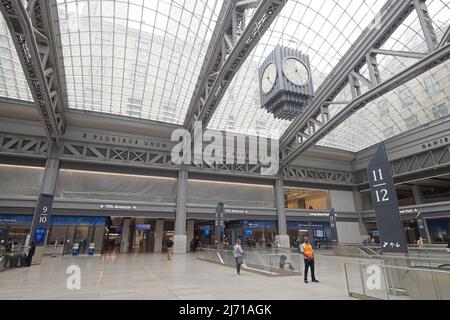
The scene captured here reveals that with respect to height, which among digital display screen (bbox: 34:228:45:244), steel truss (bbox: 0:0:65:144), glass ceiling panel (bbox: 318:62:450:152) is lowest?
digital display screen (bbox: 34:228:45:244)

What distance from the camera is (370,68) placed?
1842 centimetres

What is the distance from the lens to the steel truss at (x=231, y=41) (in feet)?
44.1

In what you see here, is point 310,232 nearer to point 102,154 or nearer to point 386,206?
point 102,154

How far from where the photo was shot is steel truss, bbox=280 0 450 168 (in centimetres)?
1451

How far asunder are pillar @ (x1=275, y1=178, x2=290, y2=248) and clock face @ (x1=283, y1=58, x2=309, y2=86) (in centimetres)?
1688

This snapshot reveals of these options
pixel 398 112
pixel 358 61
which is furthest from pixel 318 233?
pixel 358 61

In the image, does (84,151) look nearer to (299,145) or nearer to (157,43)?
(157,43)

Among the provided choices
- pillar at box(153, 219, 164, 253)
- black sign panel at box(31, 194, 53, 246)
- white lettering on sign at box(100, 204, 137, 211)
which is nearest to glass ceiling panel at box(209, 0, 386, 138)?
white lettering on sign at box(100, 204, 137, 211)

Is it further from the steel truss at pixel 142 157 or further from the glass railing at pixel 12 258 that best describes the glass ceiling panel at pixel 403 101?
the glass railing at pixel 12 258

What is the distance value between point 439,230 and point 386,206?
2968 centimetres

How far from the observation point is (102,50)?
2084 cm

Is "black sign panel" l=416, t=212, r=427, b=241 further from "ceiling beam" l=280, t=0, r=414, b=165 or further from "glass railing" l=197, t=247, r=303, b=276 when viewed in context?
"glass railing" l=197, t=247, r=303, b=276

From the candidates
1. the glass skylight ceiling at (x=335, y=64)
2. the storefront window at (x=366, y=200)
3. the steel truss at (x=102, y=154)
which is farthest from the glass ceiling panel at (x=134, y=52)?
the storefront window at (x=366, y=200)
